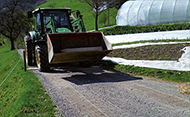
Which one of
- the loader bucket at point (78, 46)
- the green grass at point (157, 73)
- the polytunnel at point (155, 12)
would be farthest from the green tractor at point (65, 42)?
the polytunnel at point (155, 12)

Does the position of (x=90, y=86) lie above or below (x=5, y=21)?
below

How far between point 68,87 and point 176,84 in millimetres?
3527

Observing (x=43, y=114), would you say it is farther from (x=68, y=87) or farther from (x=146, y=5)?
(x=146, y=5)

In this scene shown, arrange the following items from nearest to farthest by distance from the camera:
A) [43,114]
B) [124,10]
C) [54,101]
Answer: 1. [43,114]
2. [54,101]
3. [124,10]

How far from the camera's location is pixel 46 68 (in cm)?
1033

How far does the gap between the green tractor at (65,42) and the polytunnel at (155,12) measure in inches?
687

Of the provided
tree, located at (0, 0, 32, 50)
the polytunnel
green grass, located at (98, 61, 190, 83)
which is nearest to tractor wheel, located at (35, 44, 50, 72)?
green grass, located at (98, 61, 190, 83)

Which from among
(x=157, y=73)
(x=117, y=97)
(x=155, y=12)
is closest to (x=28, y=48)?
(x=157, y=73)

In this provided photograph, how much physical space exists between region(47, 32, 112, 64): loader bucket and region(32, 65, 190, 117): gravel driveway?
4.05 ft

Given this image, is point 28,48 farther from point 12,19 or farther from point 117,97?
point 12,19

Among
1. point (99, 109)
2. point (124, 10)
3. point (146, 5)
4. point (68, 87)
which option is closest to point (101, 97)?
point (99, 109)

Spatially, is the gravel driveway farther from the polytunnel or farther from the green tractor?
the polytunnel

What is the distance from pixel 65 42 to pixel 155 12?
2053cm

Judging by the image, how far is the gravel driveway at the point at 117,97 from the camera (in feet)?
16.1
